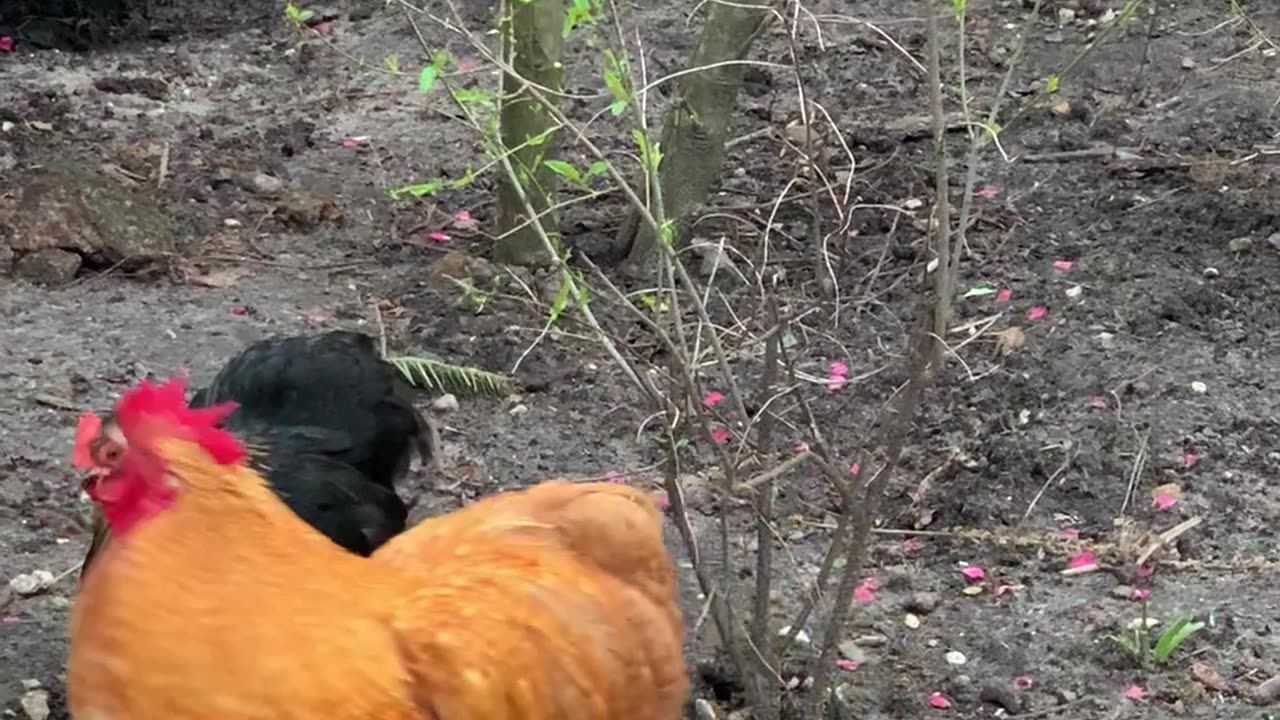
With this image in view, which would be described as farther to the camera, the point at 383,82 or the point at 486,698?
the point at 383,82

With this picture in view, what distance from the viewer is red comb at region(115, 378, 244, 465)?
95.9 inches

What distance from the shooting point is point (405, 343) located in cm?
523

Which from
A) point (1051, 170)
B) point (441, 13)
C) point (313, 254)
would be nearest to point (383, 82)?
point (441, 13)

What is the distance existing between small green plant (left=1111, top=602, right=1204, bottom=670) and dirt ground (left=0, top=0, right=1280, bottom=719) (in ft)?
0.11

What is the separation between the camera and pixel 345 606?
8.33ft

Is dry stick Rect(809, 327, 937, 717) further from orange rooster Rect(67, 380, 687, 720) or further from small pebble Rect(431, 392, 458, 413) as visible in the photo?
small pebble Rect(431, 392, 458, 413)

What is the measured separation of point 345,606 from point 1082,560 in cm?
214

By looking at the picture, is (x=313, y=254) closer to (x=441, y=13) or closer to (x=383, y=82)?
(x=383, y=82)

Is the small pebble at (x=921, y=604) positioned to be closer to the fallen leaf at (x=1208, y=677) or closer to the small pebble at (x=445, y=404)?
the fallen leaf at (x=1208, y=677)

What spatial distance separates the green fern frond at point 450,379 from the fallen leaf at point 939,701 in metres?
1.78

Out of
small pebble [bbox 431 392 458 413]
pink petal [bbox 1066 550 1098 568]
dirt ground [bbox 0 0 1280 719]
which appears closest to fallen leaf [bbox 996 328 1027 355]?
dirt ground [bbox 0 0 1280 719]

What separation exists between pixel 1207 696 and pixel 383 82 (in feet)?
15.7

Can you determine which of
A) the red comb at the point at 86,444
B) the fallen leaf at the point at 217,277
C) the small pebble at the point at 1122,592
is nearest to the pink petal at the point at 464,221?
the fallen leaf at the point at 217,277

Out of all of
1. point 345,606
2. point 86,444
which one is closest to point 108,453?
point 86,444
